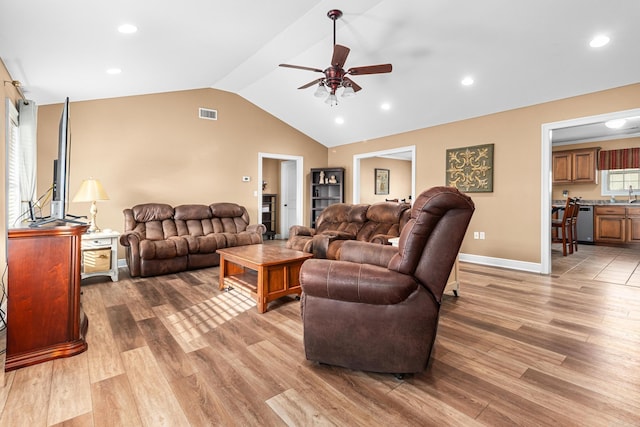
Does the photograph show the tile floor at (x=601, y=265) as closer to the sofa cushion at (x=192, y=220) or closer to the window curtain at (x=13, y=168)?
the sofa cushion at (x=192, y=220)

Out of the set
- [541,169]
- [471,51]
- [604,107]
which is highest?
[471,51]

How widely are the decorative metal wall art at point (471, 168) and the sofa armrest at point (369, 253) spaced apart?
3.50 m

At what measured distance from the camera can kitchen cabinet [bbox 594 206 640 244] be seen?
251 inches

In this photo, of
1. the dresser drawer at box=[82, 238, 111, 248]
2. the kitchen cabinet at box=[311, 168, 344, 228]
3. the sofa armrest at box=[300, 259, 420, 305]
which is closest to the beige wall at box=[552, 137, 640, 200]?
the kitchen cabinet at box=[311, 168, 344, 228]

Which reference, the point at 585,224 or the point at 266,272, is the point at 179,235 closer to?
the point at 266,272

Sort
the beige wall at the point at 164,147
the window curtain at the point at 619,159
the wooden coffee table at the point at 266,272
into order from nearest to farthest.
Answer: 1. the wooden coffee table at the point at 266,272
2. the beige wall at the point at 164,147
3. the window curtain at the point at 619,159

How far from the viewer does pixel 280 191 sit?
28.3 feet

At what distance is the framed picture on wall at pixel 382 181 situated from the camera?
873 centimetres

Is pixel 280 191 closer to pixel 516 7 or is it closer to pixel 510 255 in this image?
pixel 510 255

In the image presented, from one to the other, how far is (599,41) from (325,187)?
5163 millimetres

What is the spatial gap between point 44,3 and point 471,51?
4003mm

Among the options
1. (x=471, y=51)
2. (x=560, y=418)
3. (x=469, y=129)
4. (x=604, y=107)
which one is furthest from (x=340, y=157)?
(x=560, y=418)

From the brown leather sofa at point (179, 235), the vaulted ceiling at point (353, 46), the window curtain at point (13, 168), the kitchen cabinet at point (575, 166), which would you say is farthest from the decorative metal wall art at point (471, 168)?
the window curtain at point (13, 168)

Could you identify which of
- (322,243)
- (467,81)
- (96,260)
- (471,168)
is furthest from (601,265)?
(96,260)
